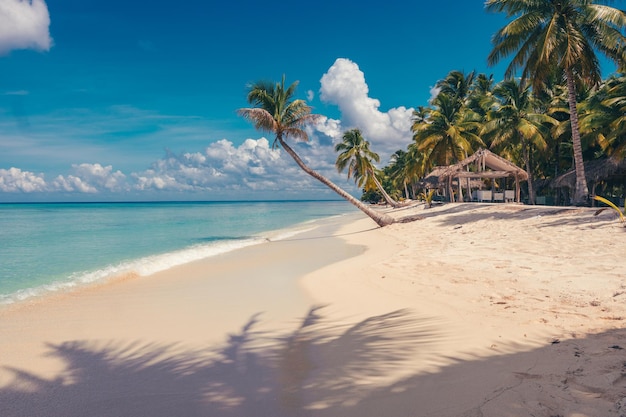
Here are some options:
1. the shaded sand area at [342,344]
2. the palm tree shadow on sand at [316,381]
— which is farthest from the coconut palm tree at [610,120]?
the palm tree shadow on sand at [316,381]

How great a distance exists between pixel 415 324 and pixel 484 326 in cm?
80

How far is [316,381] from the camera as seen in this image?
3221 millimetres

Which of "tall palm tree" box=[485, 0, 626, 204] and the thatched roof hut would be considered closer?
"tall palm tree" box=[485, 0, 626, 204]

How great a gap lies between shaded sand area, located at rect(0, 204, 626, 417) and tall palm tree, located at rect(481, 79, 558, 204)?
1673 centimetres

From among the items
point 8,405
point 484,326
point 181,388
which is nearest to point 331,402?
point 181,388

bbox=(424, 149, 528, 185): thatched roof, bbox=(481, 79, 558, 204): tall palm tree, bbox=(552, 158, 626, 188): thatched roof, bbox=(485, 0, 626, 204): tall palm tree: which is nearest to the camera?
bbox=(485, 0, 626, 204): tall palm tree

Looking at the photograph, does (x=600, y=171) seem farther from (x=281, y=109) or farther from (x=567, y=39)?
(x=281, y=109)

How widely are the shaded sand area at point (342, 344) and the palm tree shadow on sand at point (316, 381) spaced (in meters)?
0.02

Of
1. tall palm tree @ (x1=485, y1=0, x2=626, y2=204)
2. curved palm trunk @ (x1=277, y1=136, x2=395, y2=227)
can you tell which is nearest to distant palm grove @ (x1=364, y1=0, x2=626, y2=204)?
tall palm tree @ (x1=485, y1=0, x2=626, y2=204)

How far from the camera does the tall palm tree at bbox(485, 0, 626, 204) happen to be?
14172 mm

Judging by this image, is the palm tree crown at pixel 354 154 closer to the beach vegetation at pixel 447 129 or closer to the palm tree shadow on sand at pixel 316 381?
the beach vegetation at pixel 447 129

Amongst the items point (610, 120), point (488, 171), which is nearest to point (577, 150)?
point (610, 120)

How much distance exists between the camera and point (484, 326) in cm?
423

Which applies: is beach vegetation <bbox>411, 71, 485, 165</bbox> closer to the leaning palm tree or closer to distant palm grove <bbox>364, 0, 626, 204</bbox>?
distant palm grove <bbox>364, 0, 626, 204</bbox>
